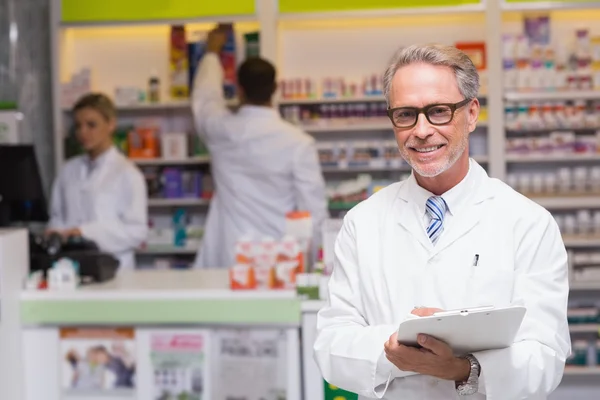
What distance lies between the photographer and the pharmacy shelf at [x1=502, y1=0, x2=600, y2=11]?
5770 millimetres

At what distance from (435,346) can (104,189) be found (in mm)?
3304

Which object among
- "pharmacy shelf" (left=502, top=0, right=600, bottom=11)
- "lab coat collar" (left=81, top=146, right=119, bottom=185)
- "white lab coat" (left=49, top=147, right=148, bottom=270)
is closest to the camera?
"white lab coat" (left=49, top=147, right=148, bottom=270)

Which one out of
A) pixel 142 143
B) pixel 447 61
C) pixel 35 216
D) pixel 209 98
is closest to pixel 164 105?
pixel 142 143

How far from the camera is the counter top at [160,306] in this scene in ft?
12.2

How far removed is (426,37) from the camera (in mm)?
6262

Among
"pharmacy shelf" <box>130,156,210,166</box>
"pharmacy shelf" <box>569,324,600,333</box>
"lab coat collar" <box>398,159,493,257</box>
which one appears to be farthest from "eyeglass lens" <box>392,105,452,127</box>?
"pharmacy shelf" <box>569,324,600,333</box>

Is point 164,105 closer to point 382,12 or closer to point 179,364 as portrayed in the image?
point 382,12

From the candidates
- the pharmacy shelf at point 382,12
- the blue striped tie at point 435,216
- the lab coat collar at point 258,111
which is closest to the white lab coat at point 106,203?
the lab coat collar at point 258,111

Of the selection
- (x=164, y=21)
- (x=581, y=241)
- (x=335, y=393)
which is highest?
(x=164, y=21)

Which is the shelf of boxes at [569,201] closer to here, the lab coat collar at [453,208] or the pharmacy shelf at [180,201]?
the pharmacy shelf at [180,201]

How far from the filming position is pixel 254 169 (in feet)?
17.3

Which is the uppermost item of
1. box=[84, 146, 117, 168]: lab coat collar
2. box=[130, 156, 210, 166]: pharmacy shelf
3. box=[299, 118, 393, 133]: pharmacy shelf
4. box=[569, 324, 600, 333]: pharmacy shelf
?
box=[299, 118, 393, 133]: pharmacy shelf

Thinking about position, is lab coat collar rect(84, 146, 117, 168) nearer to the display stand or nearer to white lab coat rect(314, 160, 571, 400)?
the display stand

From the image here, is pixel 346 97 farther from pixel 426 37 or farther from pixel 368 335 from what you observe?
pixel 368 335
